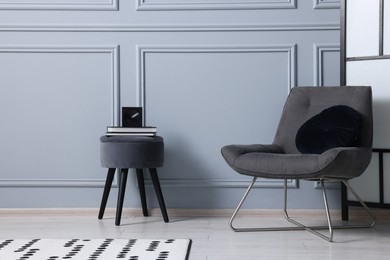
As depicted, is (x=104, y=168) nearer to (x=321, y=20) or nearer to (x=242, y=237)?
(x=242, y=237)

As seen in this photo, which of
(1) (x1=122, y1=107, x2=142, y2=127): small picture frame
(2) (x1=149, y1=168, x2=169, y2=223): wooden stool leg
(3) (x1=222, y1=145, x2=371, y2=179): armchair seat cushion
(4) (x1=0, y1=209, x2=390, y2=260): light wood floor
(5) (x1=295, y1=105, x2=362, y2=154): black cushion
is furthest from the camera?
(1) (x1=122, y1=107, x2=142, y2=127): small picture frame

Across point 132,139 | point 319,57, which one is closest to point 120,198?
point 132,139

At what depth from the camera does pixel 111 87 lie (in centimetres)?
368

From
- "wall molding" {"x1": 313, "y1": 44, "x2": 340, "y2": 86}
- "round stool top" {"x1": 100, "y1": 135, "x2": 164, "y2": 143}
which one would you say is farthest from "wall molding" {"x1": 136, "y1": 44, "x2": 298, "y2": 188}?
"round stool top" {"x1": 100, "y1": 135, "x2": 164, "y2": 143}

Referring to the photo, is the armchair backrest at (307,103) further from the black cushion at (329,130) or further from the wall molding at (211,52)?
the wall molding at (211,52)

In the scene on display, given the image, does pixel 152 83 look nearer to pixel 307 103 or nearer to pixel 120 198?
pixel 120 198

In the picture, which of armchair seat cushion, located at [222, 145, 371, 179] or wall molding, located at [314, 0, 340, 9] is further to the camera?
wall molding, located at [314, 0, 340, 9]

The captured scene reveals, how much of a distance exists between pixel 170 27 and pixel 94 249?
158 centimetres

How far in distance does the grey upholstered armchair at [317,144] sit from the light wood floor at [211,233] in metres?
0.11

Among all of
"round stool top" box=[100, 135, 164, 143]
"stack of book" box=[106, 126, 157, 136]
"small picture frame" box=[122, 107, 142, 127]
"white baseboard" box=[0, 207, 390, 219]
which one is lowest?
"white baseboard" box=[0, 207, 390, 219]

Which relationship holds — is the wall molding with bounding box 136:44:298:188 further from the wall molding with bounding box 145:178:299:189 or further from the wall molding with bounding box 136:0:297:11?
the wall molding with bounding box 136:0:297:11

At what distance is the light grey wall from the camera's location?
364 cm

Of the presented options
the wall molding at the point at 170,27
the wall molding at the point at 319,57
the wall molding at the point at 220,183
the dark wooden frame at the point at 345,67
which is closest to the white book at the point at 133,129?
the wall molding at the point at 220,183

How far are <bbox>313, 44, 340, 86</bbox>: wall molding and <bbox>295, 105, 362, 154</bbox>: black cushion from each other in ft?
1.40
